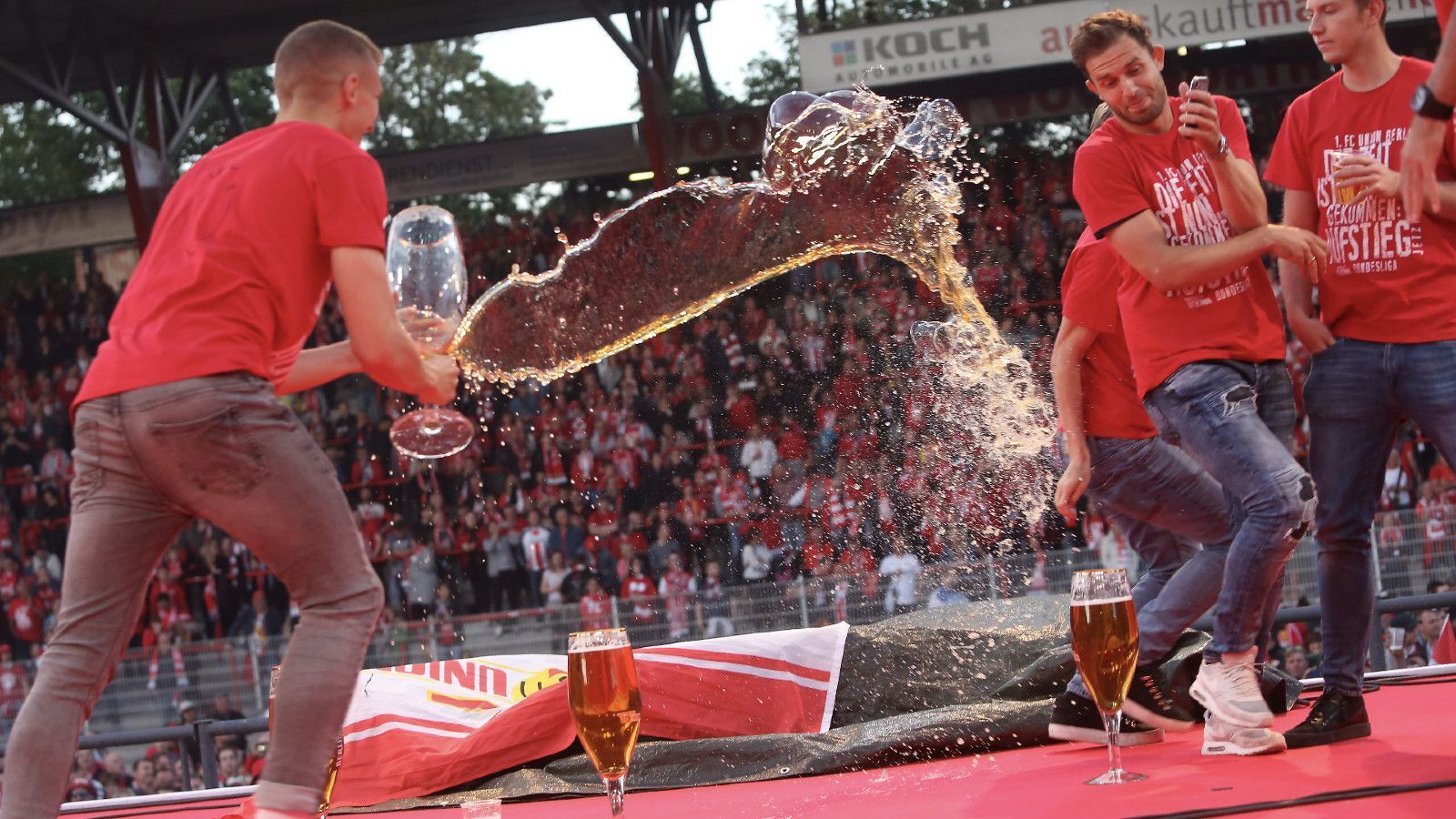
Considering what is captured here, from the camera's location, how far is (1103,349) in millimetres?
4129

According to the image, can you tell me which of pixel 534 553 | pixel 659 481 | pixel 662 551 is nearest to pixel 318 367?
pixel 662 551

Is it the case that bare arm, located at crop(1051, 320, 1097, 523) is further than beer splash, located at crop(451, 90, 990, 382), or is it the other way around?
beer splash, located at crop(451, 90, 990, 382)

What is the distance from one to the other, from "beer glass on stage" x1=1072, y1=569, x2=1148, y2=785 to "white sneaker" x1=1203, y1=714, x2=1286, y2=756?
50 centimetres

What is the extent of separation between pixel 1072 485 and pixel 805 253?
5.59ft

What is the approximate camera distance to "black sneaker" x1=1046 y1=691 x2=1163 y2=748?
12.3 ft

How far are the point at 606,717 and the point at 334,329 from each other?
57.3ft

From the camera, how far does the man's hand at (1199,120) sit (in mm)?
3309

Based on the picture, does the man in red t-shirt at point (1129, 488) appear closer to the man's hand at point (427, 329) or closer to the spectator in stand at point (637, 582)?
the man's hand at point (427, 329)

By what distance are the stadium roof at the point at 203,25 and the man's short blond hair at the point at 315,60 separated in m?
13.8

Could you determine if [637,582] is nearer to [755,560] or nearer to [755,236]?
[755,560]

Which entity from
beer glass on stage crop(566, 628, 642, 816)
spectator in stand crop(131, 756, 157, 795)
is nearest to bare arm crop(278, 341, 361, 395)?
beer glass on stage crop(566, 628, 642, 816)

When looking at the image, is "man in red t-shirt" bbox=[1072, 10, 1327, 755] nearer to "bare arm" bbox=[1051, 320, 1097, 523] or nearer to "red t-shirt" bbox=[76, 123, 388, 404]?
"bare arm" bbox=[1051, 320, 1097, 523]

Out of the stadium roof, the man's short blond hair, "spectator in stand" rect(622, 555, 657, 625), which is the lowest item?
"spectator in stand" rect(622, 555, 657, 625)

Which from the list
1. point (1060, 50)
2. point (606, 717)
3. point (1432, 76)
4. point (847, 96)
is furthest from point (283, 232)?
point (1060, 50)
